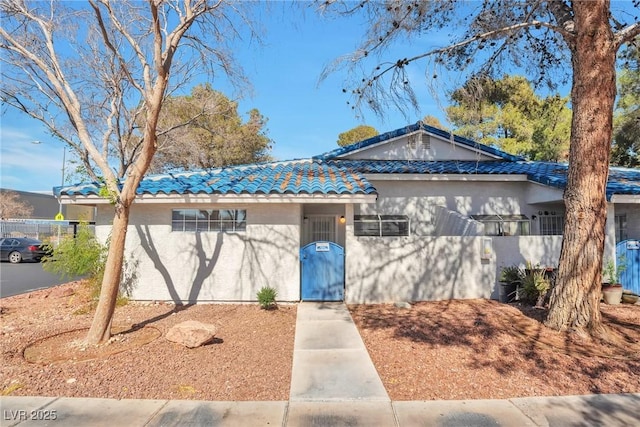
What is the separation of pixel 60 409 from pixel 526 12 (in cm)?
1061

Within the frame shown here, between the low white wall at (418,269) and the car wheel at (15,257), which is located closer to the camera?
the low white wall at (418,269)

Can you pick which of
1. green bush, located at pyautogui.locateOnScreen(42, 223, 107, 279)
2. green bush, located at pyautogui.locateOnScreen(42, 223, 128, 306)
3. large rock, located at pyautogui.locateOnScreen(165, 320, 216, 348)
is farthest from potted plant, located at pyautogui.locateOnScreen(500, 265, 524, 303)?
green bush, located at pyautogui.locateOnScreen(42, 223, 107, 279)

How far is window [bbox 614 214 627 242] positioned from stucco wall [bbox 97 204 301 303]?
33.9 ft

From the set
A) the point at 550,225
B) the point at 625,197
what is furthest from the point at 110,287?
the point at 550,225

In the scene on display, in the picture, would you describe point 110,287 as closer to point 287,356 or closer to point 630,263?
point 287,356

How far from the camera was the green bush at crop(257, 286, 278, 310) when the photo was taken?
8750 millimetres

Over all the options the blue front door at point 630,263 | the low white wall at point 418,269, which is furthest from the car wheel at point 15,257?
the blue front door at point 630,263

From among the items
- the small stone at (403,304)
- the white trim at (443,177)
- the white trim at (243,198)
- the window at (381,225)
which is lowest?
the small stone at (403,304)

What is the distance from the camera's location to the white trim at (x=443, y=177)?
11602mm

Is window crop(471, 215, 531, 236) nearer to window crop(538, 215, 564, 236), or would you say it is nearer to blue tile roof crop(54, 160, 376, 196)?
window crop(538, 215, 564, 236)

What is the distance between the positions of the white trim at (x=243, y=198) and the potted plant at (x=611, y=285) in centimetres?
601

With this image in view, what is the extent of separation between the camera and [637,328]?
22.9 feet

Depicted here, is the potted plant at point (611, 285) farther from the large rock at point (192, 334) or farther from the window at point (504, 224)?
the large rock at point (192, 334)

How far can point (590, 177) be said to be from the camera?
21.2ft
